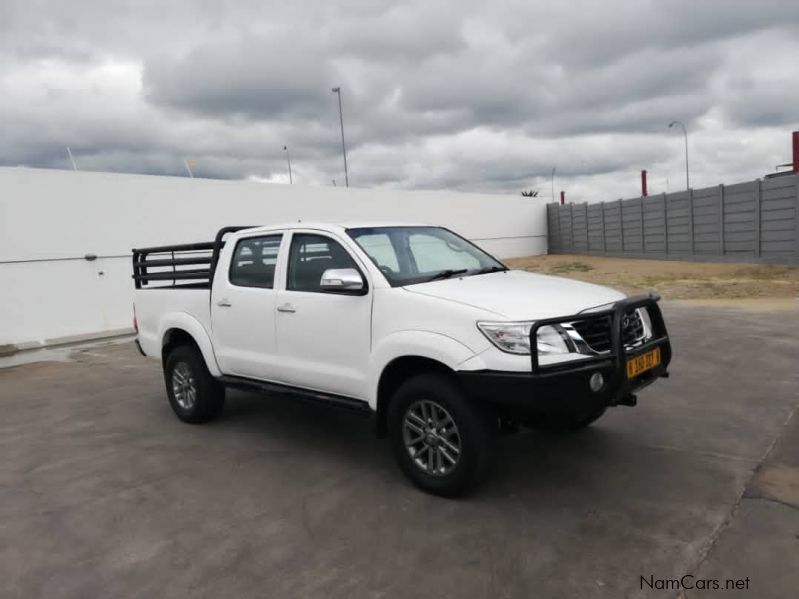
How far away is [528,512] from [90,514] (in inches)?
106

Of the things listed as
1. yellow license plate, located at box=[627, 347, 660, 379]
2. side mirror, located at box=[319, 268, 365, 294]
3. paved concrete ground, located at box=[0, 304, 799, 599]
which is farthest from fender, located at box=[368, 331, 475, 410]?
yellow license plate, located at box=[627, 347, 660, 379]

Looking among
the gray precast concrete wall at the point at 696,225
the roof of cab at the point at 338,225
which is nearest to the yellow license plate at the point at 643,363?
the roof of cab at the point at 338,225

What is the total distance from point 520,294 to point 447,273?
70cm

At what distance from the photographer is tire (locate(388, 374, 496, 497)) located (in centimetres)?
361

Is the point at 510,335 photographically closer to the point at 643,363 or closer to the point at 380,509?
the point at 643,363

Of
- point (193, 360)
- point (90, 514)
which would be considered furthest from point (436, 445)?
point (193, 360)

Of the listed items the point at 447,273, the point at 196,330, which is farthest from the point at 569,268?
the point at 447,273

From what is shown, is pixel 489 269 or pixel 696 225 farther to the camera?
pixel 696 225

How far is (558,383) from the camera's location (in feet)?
11.1

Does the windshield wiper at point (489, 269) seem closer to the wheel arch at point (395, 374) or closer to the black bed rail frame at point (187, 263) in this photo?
the wheel arch at point (395, 374)

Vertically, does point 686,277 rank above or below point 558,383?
below

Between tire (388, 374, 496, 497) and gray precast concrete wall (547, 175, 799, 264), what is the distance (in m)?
19.5

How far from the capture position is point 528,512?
12.0 feet

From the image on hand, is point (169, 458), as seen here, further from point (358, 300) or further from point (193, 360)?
point (358, 300)
